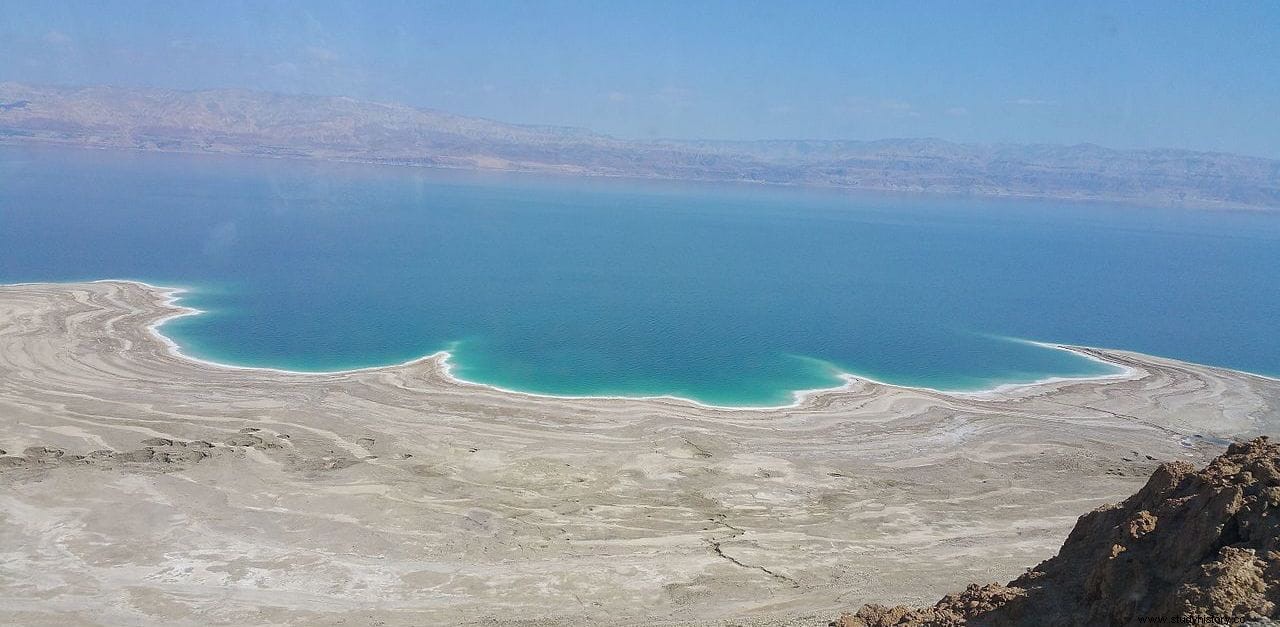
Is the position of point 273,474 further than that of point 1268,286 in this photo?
No

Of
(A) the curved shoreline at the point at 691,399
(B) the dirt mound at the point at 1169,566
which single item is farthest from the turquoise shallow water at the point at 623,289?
(B) the dirt mound at the point at 1169,566

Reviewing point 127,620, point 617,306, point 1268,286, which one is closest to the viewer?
point 127,620

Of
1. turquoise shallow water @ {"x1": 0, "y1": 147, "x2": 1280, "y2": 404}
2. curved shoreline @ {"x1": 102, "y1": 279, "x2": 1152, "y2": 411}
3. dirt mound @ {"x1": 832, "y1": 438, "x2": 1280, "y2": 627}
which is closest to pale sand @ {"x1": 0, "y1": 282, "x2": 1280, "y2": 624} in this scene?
curved shoreline @ {"x1": 102, "y1": 279, "x2": 1152, "y2": 411}

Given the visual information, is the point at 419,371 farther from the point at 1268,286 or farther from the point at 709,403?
the point at 1268,286

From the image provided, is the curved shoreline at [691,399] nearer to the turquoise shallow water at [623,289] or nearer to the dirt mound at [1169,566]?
the turquoise shallow water at [623,289]

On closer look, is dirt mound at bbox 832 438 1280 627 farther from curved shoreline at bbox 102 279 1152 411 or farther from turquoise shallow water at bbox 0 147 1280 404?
turquoise shallow water at bbox 0 147 1280 404

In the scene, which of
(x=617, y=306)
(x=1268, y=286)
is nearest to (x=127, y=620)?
(x=617, y=306)
